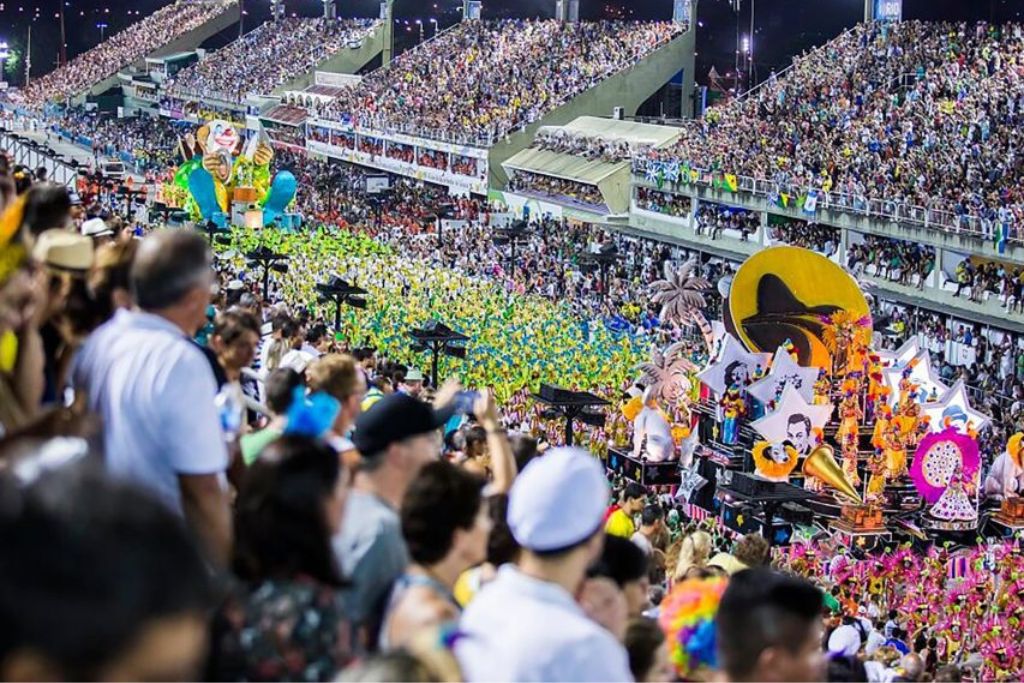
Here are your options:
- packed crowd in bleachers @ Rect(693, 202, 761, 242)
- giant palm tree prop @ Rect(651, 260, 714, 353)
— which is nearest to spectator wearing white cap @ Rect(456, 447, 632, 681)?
giant palm tree prop @ Rect(651, 260, 714, 353)

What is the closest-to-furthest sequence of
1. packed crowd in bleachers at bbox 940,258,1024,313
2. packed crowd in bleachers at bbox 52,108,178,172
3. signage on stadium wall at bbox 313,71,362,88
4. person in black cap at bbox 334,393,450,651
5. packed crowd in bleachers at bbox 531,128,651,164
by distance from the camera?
person in black cap at bbox 334,393,450,651, packed crowd in bleachers at bbox 940,258,1024,313, packed crowd in bleachers at bbox 531,128,651,164, packed crowd in bleachers at bbox 52,108,178,172, signage on stadium wall at bbox 313,71,362,88

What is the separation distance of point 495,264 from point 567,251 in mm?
2656

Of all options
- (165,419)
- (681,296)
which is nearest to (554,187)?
(681,296)

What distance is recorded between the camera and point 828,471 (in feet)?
59.5

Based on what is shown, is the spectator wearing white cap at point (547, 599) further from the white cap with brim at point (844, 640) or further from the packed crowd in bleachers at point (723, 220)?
the packed crowd in bleachers at point (723, 220)

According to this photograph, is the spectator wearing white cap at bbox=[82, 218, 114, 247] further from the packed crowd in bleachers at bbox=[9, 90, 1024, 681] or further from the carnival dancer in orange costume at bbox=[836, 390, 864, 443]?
the carnival dancer in orange costume at bbox=[836, 390, 864, 443]

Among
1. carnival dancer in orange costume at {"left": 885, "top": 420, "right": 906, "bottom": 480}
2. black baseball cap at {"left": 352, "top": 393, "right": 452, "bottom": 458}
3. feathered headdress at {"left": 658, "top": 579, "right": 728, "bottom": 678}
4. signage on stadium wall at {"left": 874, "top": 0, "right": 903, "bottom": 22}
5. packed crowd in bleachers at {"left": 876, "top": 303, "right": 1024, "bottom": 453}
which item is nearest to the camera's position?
feathered headdress at {"left": 658, "top": 579, "right": 728, "bottom": 678}

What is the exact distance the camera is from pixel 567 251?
4247 centimetres

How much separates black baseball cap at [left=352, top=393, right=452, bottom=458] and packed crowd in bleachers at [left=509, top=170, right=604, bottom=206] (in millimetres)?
42138

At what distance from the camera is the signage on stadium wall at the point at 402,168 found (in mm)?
54750

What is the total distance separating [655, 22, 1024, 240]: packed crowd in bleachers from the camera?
3319 centimetres

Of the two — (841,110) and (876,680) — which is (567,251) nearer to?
(841,110)

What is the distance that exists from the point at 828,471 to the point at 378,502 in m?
14.0

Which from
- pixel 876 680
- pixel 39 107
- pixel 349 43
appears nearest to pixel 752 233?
pixel 876 680
